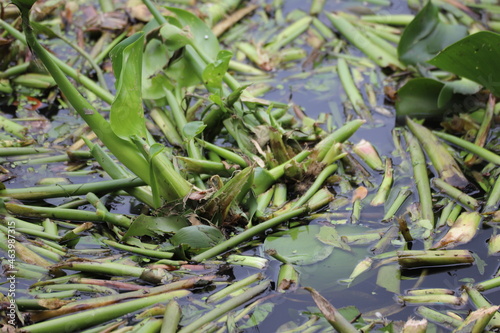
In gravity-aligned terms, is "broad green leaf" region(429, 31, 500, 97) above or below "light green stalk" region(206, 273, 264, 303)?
above

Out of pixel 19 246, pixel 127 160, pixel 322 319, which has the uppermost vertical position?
pixel 127 160

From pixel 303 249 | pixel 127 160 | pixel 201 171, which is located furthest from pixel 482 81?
pixel 127 160

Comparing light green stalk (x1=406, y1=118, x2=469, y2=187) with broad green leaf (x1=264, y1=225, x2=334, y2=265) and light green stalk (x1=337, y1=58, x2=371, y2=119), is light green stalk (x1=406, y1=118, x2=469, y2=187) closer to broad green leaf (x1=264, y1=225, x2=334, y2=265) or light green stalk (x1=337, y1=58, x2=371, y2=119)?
light green stalk (x1=337, y1=58, x2=371, y2=119)

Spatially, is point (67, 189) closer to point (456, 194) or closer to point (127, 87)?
point (127, 87)

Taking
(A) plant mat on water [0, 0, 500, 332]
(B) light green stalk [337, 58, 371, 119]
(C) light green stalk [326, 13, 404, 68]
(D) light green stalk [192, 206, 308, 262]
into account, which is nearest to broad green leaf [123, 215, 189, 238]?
(A) plant mat on water [0, 0, 500, 332]

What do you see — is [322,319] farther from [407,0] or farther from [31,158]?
[407,0]

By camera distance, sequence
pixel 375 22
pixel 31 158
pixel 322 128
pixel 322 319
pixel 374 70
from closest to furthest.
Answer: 1. pixel 322 319
2. pixel 31 158
3. pixel 322 128
4. pixel 374 70
5. pixel 375 22

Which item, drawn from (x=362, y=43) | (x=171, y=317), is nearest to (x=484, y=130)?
(x=362, y=43)
